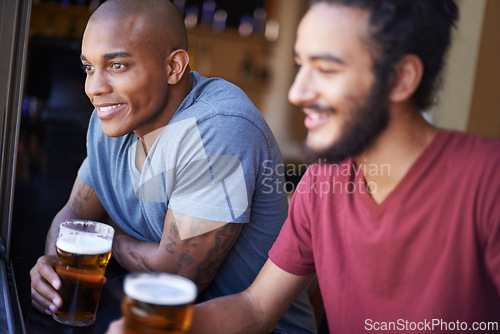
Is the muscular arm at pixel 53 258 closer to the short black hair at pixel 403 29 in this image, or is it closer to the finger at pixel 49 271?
the finger at pixel 49 271

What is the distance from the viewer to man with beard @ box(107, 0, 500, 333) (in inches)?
31.6

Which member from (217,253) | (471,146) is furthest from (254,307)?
→ (471,146)

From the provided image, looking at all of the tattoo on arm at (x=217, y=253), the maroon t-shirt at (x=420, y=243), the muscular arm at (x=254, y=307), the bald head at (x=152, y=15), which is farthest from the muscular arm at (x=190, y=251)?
the bald head at (x=152, y=15)

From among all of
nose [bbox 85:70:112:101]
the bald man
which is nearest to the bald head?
the bald man

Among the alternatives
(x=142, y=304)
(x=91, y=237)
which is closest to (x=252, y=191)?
(x=91, y=237)

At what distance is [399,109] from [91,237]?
57cm

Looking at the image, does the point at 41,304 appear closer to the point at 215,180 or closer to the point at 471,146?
the point at 215,180

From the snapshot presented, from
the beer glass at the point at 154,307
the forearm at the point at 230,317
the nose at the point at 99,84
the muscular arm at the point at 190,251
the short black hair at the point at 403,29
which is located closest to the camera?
the beer glass at the point at 154,307

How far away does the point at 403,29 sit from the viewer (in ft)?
2.61

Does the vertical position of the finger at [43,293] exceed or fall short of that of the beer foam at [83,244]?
it falls short

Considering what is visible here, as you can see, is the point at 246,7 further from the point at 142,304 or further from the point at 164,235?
the point at 142,304

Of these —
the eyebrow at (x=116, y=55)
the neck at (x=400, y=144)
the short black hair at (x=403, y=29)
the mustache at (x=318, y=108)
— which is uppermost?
the short black hair at (x=403, y=29)

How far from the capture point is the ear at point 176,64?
1.39 metres

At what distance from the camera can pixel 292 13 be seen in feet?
19.8
